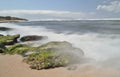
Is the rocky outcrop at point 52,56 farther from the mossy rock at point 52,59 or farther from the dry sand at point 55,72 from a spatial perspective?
the dry sand at point 55,72

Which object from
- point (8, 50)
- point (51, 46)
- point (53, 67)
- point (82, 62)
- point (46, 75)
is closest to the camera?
point (46, 75)

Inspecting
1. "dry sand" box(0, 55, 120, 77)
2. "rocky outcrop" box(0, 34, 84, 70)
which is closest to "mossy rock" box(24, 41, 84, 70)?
"rocky outcrop" box(0, 34, 84, 70)

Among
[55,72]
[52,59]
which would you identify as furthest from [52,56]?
[55,72]

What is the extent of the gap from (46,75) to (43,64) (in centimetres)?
110

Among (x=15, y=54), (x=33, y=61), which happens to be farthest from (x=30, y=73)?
(x=15, y=54)

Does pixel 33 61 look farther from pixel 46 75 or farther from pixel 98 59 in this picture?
pixel 98 59

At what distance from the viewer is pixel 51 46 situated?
1217 cm

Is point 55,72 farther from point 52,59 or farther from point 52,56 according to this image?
point 52,56

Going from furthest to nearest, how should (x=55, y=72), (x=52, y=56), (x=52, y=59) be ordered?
(x=52, y=56) → (x=52, y=59) → (x=55, y=72)

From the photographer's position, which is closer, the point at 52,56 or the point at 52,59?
the point at 52,59

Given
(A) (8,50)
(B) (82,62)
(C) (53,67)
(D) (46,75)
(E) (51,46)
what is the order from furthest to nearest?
(A) (8,50)
(E) (51,46)
(B) (82,62)
(C) (53,67)
(D) (46,75)

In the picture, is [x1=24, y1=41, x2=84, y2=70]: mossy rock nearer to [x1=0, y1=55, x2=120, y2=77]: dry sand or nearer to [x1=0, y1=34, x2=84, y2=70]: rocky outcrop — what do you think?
[x1=0, y1=34, x2=84, y2=70]: rocky outcrop

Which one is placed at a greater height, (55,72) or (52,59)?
(52,59)

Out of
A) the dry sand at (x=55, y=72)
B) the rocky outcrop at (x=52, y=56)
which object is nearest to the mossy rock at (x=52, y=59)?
the rocky outcrop at (x=52, y=56)
